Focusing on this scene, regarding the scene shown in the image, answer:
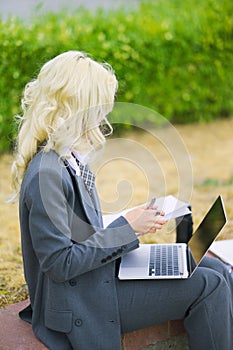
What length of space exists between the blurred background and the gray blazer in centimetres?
183

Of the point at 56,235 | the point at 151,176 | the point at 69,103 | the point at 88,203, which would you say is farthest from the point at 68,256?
the point at 151,176

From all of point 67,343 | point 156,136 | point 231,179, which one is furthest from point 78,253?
point 156,136

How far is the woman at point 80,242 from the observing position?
2.14 meters

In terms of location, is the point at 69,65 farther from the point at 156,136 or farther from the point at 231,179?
the point at 156,136

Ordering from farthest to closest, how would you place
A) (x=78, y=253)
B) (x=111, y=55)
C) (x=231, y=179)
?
(x=111, y=55), (x=231, y=179), (x=78, y=253)

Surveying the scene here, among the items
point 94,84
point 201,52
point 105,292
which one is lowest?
point 201,52

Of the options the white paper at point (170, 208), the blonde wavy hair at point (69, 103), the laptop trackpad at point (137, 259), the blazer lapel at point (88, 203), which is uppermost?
the blonde wavy hair at point (69, 103)

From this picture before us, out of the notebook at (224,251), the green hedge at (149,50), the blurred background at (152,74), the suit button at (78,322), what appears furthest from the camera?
the green hedge at (149,50)

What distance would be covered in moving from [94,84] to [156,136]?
13.5 feet

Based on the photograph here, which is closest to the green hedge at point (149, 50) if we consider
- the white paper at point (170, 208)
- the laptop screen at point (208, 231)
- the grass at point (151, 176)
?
the grass at point (151, 176)

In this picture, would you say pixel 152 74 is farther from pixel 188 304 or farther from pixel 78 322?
pixel 78 322

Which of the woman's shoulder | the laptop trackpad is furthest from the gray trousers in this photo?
the woman's shoulder

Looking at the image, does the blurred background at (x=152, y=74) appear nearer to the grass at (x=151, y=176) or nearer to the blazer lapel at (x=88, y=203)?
the grass at (x=151, y=176)

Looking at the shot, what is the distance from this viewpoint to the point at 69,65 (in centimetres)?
218
